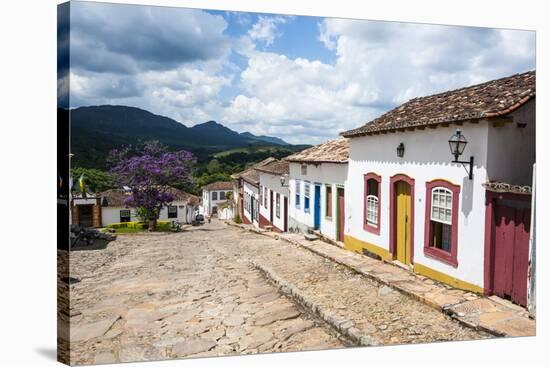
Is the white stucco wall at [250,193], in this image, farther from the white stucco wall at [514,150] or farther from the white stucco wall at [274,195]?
the white stucco wall at [514,150]

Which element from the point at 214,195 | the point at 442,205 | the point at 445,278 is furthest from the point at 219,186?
the point at 445,278

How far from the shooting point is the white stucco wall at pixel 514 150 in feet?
15.9

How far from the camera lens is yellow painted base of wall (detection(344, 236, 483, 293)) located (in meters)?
5.18

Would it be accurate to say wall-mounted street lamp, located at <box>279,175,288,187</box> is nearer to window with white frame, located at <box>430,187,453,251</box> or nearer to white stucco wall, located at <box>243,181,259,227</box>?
white stucco wall, located at <box>243,181,259,227</box>

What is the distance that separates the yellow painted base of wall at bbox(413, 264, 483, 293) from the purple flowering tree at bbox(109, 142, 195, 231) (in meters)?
3.19

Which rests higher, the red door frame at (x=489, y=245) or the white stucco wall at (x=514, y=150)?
the white stucco wall at (x=514, y=150)

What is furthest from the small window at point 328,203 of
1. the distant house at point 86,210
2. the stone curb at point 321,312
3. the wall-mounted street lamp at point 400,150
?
the distant house at point 86,210

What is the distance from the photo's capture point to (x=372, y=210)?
21.7 feet

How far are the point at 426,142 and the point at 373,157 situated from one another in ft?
3.43

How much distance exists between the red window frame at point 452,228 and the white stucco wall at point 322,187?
1653 mm

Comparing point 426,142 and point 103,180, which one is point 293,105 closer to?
point 426,142

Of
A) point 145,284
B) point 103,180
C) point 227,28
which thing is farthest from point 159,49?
point 145,284

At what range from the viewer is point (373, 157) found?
6.55m

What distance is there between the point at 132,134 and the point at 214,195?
133 centimetres
